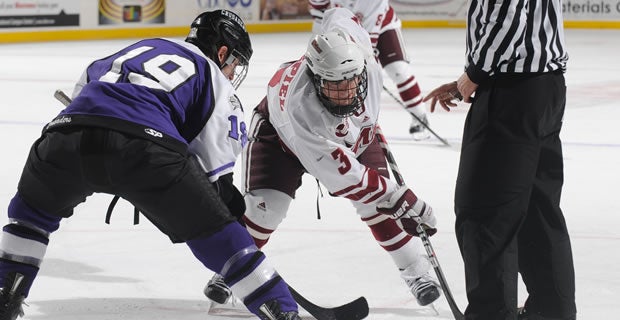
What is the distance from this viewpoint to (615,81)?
8.57 metres

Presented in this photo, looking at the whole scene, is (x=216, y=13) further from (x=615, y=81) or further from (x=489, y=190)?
(x=615, y=81)

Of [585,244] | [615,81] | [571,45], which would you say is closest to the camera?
[585,244]

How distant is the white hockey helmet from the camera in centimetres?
279

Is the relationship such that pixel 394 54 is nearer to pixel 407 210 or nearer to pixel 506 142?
pixel 407 210

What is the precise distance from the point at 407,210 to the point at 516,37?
0.65 metres

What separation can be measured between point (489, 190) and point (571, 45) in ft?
30.0

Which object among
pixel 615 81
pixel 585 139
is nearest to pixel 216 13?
pixel 585 139

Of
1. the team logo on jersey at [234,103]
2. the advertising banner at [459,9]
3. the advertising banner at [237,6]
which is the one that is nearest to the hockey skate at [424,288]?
the team logo on jersey at [234,103]

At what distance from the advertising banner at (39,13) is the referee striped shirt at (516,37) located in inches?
353

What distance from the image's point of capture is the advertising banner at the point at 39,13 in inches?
428

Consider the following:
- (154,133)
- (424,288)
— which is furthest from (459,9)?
(154,133)

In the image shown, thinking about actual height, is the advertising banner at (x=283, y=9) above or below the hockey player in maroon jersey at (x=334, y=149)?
below

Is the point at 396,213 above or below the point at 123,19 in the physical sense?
above

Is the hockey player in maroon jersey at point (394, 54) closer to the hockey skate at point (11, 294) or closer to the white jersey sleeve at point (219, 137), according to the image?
the white jersey sleeve at point (219, 137)
